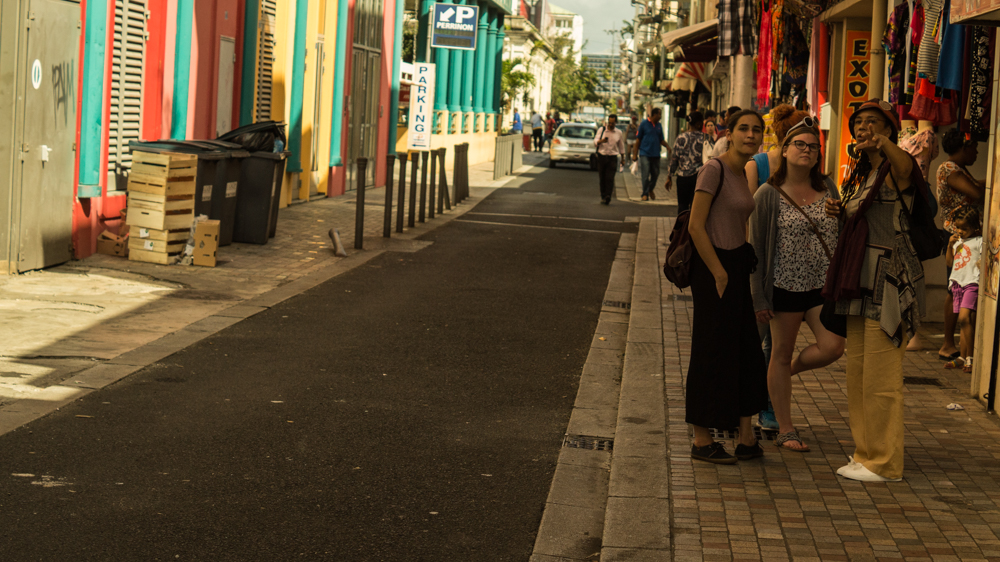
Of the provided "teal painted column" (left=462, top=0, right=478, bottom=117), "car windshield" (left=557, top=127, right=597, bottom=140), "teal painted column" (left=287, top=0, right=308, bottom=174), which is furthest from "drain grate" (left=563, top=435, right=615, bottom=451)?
"car windshield" (left=557, top=127, right=597, bottom=140)

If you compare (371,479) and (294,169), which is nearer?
(371,479)

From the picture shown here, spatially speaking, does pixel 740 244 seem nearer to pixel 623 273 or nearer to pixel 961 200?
pixel 961 200

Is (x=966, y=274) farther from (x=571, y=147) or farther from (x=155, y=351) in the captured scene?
(x=571, y=147)

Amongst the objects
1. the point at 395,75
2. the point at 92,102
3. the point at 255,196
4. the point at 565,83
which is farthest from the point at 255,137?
the point at 565,83

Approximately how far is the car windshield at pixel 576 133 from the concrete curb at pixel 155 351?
87.0 ft

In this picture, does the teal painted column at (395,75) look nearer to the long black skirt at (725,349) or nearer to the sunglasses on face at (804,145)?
the sunglasses on face at (804,145)

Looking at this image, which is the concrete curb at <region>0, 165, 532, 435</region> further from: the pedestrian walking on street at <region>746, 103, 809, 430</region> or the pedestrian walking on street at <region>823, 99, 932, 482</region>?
the pedestrian walking on street at <region>823, 99, 932, 482</region>

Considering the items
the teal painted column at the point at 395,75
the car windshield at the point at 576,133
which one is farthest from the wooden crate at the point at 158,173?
the car windshield at the point at 576,133

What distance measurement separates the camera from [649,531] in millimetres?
4625

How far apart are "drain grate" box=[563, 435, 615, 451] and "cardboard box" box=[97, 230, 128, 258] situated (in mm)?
6781

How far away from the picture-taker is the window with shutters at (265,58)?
16.8 m

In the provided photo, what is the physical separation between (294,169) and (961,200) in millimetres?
12307

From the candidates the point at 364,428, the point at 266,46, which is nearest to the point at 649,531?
the point at 364,428

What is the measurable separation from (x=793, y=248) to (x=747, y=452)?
1.03 meters
